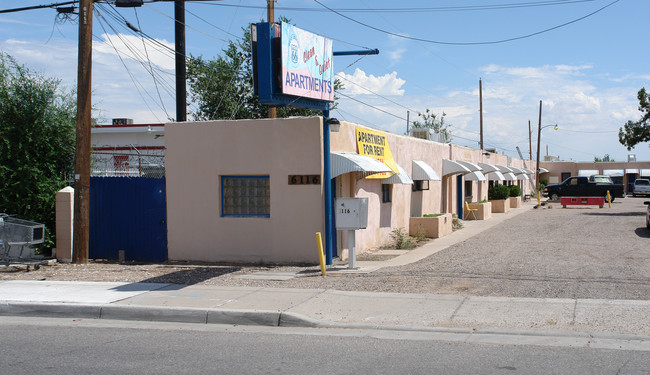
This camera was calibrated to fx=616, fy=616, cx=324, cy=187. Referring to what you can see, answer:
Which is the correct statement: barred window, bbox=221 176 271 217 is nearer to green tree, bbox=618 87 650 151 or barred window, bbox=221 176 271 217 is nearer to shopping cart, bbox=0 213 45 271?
shopping cart, bbox=0 213 45 271

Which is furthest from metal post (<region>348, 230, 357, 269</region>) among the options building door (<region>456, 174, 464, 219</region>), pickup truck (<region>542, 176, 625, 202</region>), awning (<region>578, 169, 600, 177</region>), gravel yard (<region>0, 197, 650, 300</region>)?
awning (<region>578, 169, 600, 177</region>)

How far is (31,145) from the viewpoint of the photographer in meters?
14.6

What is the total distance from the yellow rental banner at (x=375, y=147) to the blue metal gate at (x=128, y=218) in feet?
16.7

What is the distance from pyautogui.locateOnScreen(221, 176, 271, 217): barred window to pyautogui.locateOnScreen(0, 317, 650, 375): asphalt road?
225 inches

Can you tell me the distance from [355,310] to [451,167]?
17.4m

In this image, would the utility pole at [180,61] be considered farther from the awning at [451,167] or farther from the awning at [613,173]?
the awning at [613,173]

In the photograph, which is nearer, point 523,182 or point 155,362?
point 155,362

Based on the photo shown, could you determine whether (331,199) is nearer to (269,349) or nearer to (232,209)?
(232,209)

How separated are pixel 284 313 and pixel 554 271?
228 inches

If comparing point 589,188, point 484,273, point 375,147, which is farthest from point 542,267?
point 589,188

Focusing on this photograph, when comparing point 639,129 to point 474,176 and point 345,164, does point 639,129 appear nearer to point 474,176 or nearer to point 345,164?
point 474,176

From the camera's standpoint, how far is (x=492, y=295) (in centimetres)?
996

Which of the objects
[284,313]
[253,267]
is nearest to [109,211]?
[253,267]

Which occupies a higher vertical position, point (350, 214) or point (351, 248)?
point (350, 214)
